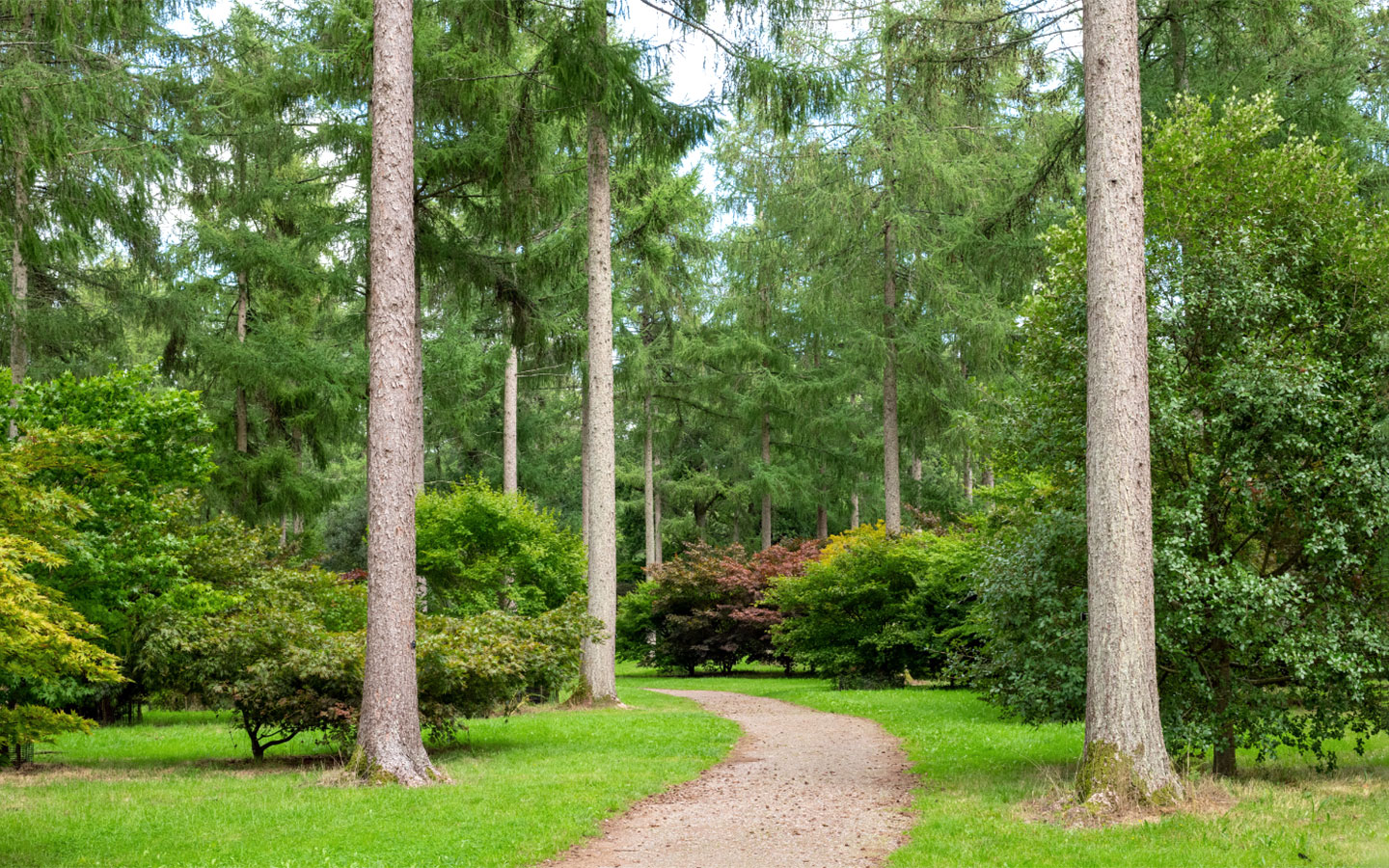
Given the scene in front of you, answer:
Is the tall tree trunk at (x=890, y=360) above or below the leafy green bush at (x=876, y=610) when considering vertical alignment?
above

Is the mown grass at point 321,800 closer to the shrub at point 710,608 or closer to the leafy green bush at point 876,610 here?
the leafy green bush at point 876,610

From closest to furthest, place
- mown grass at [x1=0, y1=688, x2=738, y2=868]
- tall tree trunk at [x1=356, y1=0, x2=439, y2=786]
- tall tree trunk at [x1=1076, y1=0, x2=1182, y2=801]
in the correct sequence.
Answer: mown grass at [x1=0, y1=688, x2=738, y2=868], tall tree trunk at [x1=1076, y1=0, x2=1182, y2=801], tall tree trunk at [x1=356, y1=0, x2=439, y2=786]

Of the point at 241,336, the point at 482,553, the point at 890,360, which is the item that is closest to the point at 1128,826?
the point at 482,553

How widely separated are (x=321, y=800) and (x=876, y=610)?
523 inches

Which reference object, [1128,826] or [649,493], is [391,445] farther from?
[649,493]

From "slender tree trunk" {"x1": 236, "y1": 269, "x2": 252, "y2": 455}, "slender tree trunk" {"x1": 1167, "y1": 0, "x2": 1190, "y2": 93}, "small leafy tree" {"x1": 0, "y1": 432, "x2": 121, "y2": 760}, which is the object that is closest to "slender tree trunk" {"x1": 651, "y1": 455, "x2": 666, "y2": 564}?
"slender tree trunk" {"x1": 236, "y1": 269, "x2": 252, "y2": 455}

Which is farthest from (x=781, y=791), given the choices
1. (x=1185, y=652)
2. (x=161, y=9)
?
(x=161, y=9)

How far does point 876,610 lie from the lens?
1952 centimetres

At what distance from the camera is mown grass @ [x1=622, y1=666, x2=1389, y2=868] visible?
19.3ft

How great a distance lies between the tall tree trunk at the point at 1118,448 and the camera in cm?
714

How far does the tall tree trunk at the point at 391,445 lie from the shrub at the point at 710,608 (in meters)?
14.3

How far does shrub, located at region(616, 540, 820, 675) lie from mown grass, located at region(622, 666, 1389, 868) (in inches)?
457

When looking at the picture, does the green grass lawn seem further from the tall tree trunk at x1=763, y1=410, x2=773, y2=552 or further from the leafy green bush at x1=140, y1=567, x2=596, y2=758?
the tall tree trunk at x1=763, y1=410, x2=773, y2=552

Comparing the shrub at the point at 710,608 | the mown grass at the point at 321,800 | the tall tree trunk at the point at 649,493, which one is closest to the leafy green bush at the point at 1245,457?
the mown grass at the point at 321,800
